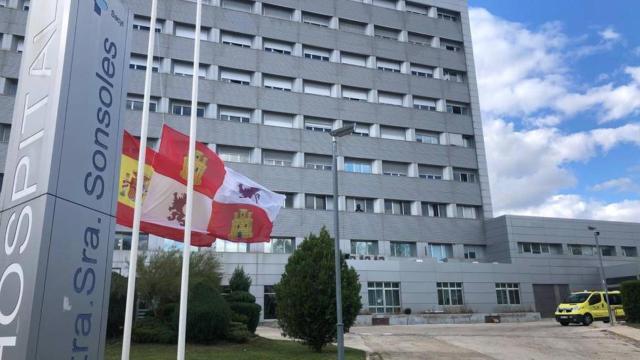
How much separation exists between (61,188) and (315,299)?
38.4 feet

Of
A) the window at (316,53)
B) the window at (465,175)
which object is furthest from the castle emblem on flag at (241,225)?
the window at (465,175)

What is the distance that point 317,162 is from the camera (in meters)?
45.2

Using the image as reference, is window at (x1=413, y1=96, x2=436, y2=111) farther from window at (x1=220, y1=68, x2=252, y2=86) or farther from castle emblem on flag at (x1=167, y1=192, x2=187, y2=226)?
castle emblem on flag at (x1=167, y1=192, x2=187, y2=226)

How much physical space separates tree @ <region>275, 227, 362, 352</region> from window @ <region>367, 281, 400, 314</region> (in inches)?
981

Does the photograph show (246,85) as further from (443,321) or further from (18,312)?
(18,312)

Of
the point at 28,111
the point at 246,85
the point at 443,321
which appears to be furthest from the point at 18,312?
the point at 246,85

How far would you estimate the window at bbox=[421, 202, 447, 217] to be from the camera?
48.5m

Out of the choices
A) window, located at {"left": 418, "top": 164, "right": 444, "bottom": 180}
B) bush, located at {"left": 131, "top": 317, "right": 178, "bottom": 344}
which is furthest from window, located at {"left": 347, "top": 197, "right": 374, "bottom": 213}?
bush, located at {"left": 131, "top": 317, "right": 178, "bottom": 344}

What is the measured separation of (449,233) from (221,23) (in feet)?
91.6

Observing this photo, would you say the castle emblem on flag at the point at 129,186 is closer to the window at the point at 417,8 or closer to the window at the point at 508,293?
the window at the point at 508,293

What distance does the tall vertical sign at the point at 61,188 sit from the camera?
17.9ft

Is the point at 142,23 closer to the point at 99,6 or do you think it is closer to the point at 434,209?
the point at 434,209

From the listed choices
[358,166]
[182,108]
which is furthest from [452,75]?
[182,108]

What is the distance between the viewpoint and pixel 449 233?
1893 inches
